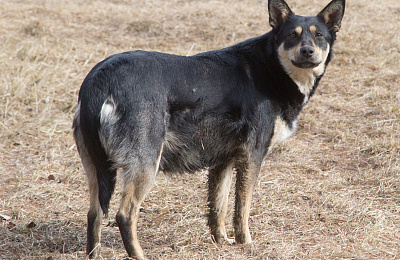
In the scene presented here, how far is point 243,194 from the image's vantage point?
416 cm

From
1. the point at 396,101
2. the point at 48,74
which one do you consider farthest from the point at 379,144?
the point at 48,74

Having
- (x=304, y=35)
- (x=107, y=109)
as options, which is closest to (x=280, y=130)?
(x=304, y=35)

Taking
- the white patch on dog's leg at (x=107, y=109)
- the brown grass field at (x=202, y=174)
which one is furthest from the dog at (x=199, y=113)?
the brown grass field at (x=202, y=174)

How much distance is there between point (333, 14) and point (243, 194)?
6.08ft

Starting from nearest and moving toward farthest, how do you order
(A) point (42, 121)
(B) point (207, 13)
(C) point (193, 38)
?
(A) point (42, 121), (C) point (193, 38), (B) point (207, 13)

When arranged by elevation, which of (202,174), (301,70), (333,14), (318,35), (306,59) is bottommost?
(202,174)

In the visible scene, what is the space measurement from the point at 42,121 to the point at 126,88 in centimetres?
351

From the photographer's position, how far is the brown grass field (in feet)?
13.7

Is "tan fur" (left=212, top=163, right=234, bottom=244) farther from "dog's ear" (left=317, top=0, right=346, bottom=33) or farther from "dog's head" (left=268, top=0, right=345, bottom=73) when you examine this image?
"dog's ear" (left=317, top=0, right=346, bottom=33)

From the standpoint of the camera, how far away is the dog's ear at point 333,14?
4277 mm

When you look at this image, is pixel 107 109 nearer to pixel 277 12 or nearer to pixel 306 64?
pixel 306 64

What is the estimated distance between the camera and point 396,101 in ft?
23.4

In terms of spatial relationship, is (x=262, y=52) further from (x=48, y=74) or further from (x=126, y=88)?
(x=48, y=74)

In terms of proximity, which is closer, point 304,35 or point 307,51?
point 307,51
